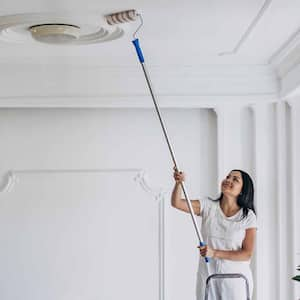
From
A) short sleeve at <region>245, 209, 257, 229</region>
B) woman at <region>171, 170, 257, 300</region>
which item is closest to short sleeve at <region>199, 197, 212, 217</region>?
woman at <region>171, 170, 257, 300</region>

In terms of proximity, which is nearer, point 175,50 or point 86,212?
point 175,50

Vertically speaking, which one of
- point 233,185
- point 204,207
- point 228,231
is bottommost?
point 228,231

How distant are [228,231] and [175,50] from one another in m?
1.04

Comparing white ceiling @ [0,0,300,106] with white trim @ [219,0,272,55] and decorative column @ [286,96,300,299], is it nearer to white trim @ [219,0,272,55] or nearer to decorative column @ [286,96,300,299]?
white trim @ [219,0,272,55]

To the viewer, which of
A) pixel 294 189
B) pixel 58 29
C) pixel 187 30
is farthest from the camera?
pixel 294 189

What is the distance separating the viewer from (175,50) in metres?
3.67

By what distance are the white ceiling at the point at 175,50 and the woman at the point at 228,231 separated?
71 cm

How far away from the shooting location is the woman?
10.9 feet

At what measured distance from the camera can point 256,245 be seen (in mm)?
4012

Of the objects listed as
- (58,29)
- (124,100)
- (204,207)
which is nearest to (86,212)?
(124,100)

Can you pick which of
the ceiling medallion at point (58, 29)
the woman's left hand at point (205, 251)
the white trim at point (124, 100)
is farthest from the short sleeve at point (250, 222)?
the ceiling medallion at point (58, 29)

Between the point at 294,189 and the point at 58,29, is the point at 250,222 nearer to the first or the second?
the point at 294,189

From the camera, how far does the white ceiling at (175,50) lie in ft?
9.25

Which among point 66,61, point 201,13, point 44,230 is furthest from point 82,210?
point 201,13
